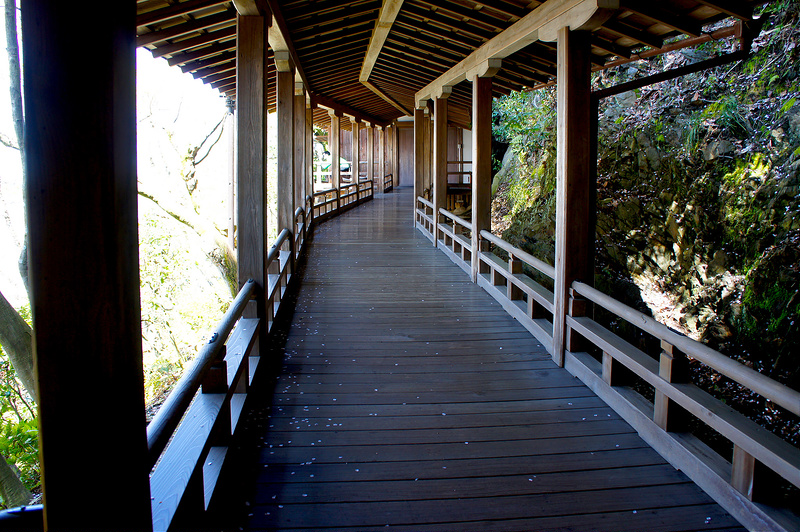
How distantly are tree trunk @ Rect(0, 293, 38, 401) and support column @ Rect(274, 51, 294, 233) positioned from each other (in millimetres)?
2991

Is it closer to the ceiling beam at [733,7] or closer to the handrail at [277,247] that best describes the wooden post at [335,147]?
the handrail at [277,247]

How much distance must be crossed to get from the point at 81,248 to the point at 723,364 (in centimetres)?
258

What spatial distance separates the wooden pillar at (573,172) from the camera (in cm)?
399

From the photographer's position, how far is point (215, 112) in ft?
46.2

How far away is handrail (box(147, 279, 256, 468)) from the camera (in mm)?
1678

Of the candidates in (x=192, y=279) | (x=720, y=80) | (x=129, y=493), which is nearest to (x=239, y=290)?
(x=129, y=493)

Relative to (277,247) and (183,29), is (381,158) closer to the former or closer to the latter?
(277,247)

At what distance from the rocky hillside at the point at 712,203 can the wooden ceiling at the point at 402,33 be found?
147 cm

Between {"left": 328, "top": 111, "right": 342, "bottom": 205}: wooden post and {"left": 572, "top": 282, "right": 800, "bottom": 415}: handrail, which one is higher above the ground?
{"left": 328, "top": 111, "right": 342, "bottom": 205}: wooden post

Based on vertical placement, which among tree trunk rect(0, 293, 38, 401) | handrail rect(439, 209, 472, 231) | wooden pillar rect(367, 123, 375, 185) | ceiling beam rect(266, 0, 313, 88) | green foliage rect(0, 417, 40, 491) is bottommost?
green foliage rect(0, 417, 40, 491)

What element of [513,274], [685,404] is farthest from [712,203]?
[685,404]

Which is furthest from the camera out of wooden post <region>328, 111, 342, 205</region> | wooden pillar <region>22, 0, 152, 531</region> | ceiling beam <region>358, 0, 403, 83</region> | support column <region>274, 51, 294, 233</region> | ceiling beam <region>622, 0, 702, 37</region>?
wooden post <region>328, 111, 342, 205</region>

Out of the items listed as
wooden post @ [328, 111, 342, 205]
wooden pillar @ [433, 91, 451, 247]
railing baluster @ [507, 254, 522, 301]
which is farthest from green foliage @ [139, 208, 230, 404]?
railing baluster @ [507, 254, 522, 301]

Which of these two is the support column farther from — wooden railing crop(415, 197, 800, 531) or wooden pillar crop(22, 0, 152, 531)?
wooden pillar crop(22, 0, 152, 531)
